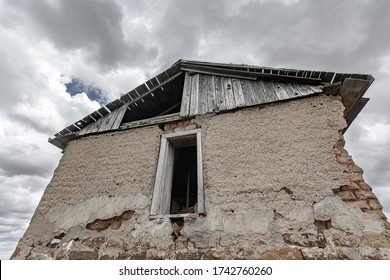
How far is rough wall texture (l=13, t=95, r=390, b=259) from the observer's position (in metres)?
2.27

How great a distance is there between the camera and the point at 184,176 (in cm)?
715

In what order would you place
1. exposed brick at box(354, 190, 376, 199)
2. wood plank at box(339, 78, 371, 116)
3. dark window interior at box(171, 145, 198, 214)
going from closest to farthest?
Answer: exposed brick at box(354, 190, 376, 199) → wood plank at box(339, 78, 371, 116) → dark window interior at box(171, 145, 198, 214)

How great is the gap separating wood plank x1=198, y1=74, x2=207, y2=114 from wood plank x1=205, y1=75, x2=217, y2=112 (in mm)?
65

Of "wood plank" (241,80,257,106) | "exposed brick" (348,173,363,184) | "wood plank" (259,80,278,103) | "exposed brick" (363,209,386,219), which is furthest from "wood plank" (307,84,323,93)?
"exposed brick" (363,209,386,219)

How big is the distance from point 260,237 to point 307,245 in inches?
19.9

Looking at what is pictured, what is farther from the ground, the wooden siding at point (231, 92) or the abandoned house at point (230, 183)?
the wooden siding at point (231, 92)

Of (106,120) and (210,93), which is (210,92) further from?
(106,120)

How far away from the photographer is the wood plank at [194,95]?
390 cm

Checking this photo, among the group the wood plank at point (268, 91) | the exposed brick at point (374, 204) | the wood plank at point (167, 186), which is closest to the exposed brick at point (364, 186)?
the exposed brick at point (374, 204)

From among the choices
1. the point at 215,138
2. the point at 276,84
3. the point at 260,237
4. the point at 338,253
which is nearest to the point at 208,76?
the point at 276,84

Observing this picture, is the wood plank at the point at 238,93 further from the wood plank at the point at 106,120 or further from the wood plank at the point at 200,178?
the wood plank at the point at 106,120

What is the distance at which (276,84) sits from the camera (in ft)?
12.2

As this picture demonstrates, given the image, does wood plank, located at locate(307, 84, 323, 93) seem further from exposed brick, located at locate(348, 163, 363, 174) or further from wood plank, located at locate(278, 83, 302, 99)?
exposed brick, located at locate(348, 163, 363, 174)

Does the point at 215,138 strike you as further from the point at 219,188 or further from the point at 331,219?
the point at 331,219
